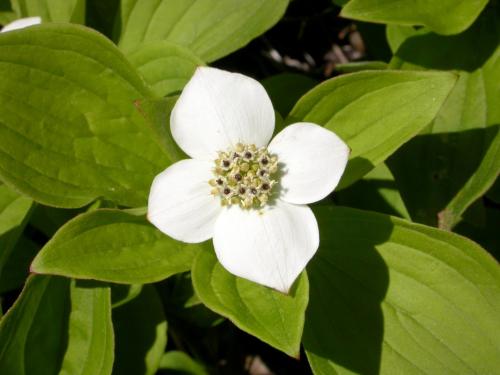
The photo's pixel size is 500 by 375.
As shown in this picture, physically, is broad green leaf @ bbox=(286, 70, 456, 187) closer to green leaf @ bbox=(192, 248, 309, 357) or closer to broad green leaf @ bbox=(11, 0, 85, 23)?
green leaf @ bbox=(192, 248, 309, 357)

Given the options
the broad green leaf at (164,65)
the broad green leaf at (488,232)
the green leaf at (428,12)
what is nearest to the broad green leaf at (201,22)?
the broad green leaf at (164,65)

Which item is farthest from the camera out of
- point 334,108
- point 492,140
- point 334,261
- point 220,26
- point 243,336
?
point 243,336

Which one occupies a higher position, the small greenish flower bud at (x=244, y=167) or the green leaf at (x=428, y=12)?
the green leaf at (x=428, y=12)

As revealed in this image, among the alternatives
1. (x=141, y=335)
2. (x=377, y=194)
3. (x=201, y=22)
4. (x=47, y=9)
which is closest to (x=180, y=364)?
(x=141, y=335)

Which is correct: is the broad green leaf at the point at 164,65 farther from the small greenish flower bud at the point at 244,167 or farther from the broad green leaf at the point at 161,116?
the small greenish flower bud at the point at 244,167

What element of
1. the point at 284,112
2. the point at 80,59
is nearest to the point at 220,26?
the point at 284,112

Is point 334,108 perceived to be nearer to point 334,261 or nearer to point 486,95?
point 334,261

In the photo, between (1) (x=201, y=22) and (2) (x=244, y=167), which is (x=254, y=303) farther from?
(1) (x=201, y=22)
